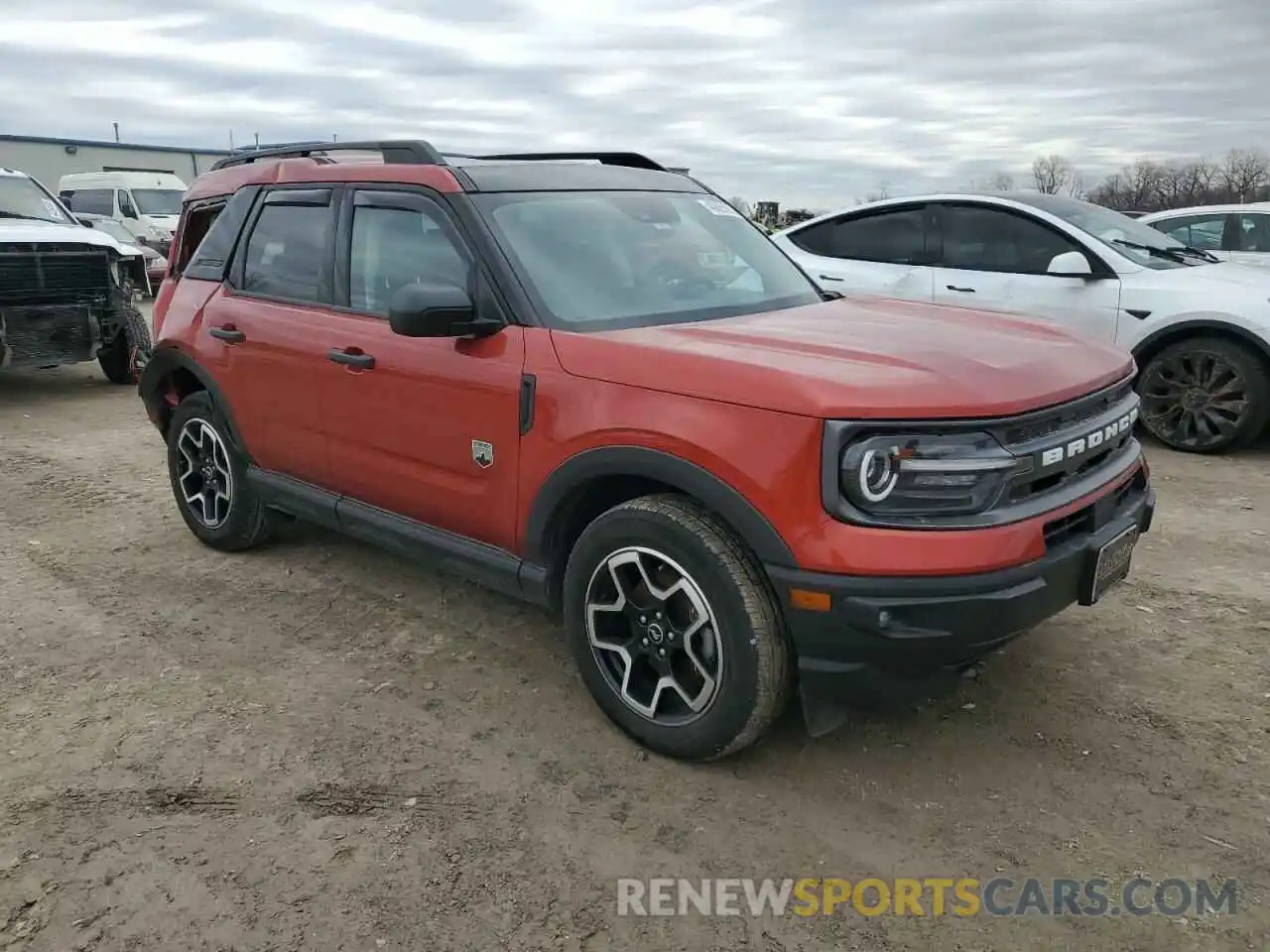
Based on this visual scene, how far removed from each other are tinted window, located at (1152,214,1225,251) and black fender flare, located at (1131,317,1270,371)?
3448 mm

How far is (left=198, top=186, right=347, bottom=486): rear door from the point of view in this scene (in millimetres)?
4062

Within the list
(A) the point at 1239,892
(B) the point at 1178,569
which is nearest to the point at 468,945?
(A) the point at 1239,892

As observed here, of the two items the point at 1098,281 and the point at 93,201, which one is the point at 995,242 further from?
the point at 93,201

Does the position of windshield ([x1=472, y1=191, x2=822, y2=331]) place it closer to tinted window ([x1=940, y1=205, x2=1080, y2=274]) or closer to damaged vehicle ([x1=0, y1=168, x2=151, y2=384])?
tinted window ([x1=940, y1=205, x2=1080, y2=274])

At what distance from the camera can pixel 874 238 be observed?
7730 mm

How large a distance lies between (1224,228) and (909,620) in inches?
351

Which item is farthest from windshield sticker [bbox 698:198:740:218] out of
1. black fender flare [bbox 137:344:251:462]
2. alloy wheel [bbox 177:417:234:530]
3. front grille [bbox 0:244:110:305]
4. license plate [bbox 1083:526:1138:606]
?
front grille [bbox 0:244:110:305]

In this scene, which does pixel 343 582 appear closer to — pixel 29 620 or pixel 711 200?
pixel 29 620

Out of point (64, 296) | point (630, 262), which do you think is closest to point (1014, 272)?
point (630, 262)

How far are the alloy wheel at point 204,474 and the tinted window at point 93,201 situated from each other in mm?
17715

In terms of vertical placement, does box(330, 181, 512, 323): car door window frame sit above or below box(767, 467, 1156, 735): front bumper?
above

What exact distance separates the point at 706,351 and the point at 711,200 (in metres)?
1.68

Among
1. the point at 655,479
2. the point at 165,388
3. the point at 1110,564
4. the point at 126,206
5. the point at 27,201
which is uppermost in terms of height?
the point at 126,206

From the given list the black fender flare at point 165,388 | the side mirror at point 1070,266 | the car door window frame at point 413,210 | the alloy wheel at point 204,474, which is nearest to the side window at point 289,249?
the car door window frame at point 413,210
